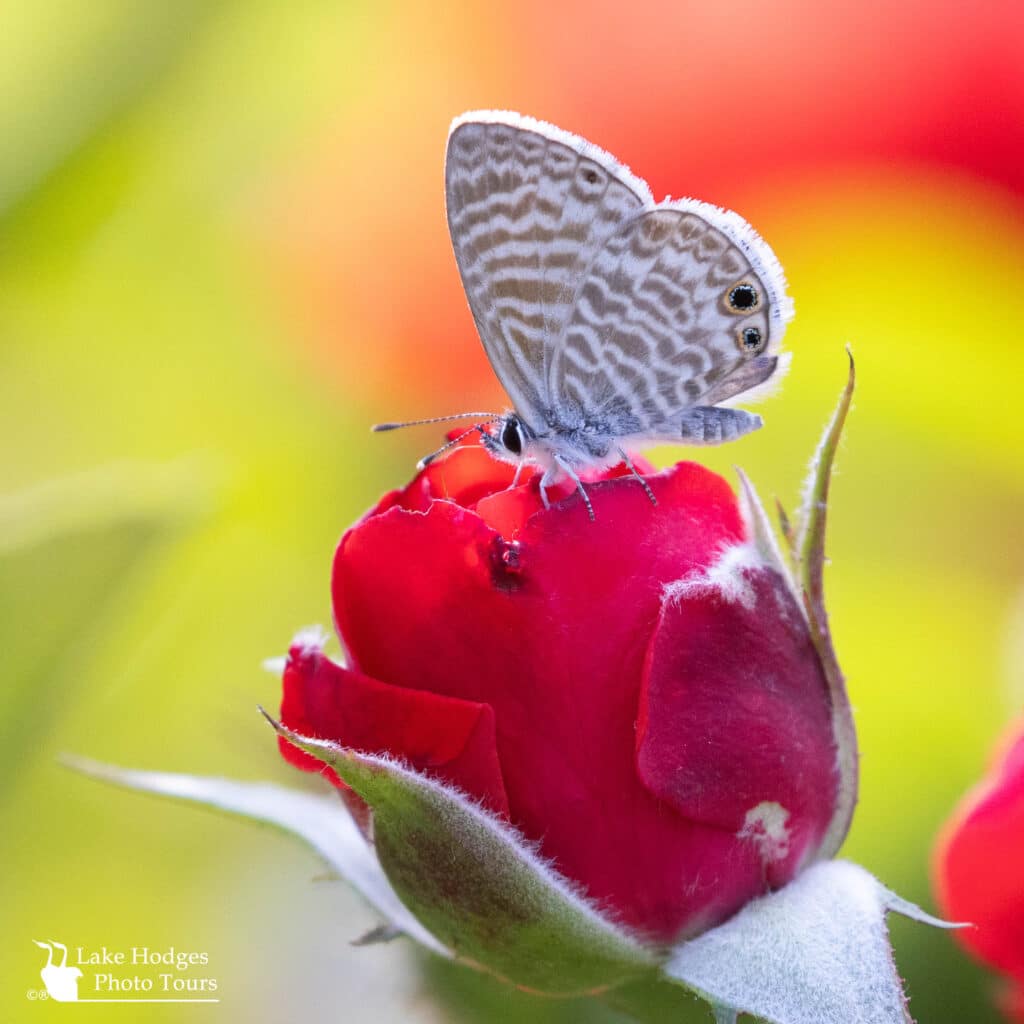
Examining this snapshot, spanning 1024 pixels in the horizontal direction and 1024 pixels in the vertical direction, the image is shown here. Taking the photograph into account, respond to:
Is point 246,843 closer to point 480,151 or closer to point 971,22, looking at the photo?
point 480,151

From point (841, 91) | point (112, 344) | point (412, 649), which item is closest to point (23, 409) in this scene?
point (112, 344)

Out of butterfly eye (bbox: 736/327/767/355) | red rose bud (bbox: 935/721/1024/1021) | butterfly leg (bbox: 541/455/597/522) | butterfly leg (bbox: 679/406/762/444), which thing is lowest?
red rose bud (bbox: 935/721/1024/1021)

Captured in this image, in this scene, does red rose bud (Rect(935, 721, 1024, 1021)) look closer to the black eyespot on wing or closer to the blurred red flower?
the black eyespot on wing

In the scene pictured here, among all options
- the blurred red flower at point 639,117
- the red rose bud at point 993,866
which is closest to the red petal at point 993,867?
the red rose bud at point 993,866

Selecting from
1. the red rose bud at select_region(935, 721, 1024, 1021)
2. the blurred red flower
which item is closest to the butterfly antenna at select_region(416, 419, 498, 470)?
the red rose bud at select_region(935, 721, 1024, 1021)

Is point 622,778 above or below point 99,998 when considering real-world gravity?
above

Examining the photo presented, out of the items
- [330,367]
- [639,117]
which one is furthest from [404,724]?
[639,117]
